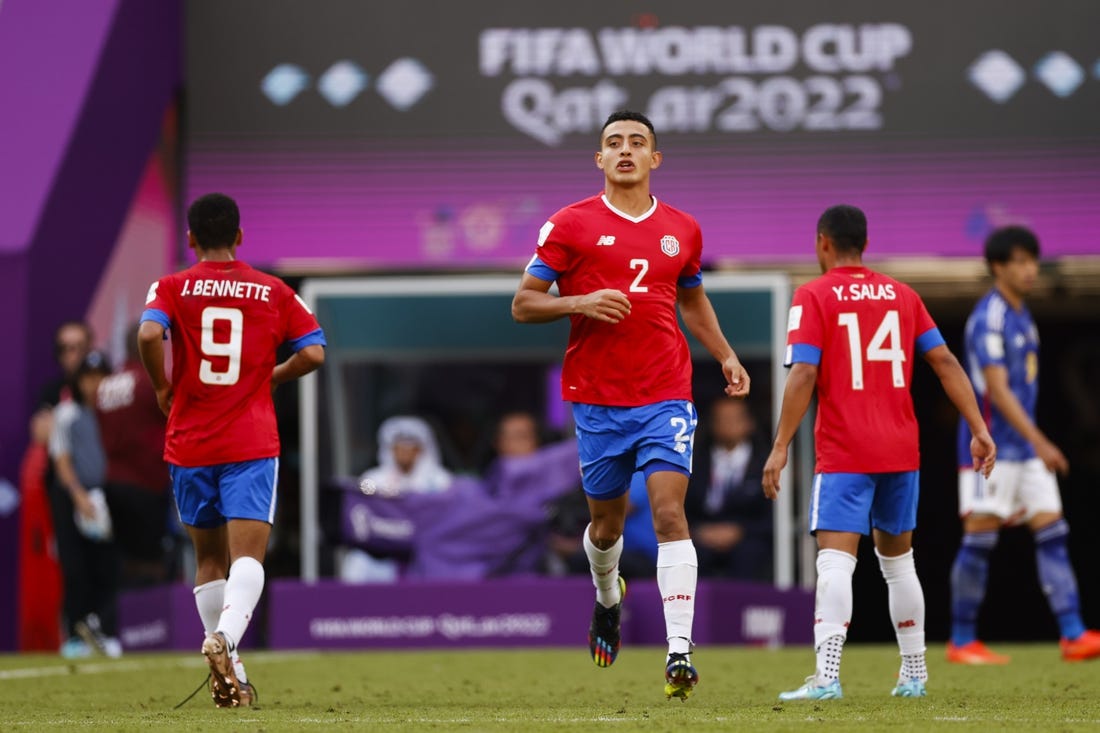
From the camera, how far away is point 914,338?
7699mm

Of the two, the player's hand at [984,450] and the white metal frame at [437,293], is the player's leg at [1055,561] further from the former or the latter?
the white metal frame at [437,293]

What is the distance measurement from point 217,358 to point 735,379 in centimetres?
199

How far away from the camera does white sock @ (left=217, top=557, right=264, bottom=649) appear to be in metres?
7.41

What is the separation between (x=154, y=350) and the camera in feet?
25.0

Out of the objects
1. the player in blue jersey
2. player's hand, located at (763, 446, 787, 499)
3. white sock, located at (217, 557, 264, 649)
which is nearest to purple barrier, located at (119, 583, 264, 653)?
the player in blue jersey

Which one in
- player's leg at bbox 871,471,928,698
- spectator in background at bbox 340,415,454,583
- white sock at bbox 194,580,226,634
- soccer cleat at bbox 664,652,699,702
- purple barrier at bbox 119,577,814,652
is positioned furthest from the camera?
spectator in background at bbox 340,415,454,583

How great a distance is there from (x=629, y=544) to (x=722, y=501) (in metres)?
0.77

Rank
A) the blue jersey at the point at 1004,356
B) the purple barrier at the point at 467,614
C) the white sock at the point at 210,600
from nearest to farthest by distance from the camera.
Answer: the white sock at the point at 210,600, the blue jersey at the point at 1004,356, the purple barrier at the point at 467,614

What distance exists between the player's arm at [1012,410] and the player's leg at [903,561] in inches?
103

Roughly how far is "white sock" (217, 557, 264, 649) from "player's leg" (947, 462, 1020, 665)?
174 inches

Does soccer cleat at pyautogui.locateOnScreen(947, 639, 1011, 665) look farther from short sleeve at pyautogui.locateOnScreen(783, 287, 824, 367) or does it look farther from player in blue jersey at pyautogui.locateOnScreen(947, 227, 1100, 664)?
short sleeve at pyautogui.locateOnScreen(783, 287, 824, 367)

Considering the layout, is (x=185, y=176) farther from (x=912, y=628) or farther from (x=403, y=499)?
(x=912, y=628)

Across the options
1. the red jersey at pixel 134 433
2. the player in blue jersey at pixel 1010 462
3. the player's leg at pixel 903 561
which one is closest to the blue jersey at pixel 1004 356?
the player in blue jersey at pixel 1010 462

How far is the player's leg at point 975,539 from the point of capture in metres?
10.5
